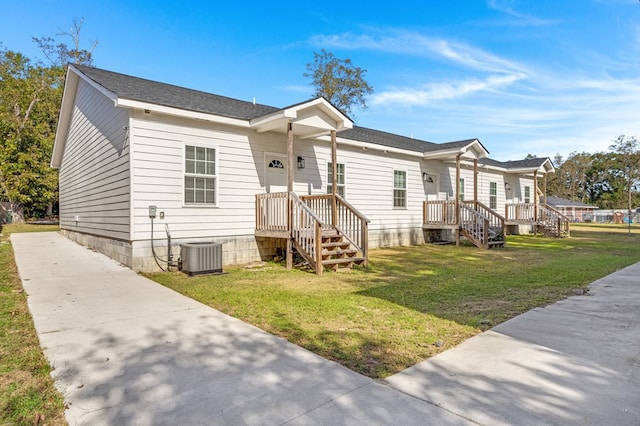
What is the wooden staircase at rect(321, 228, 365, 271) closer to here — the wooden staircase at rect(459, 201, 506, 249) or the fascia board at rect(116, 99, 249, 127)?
the fascia board at rect(116, 99, 249, 127)

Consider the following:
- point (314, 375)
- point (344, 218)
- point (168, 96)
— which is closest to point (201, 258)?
point (168, 96)

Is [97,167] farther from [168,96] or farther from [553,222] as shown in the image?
[553,222]

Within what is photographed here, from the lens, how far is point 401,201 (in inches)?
528

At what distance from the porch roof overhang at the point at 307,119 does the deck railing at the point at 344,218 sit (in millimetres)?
1683

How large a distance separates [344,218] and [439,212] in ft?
17.2

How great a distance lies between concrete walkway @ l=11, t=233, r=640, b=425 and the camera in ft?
7.37

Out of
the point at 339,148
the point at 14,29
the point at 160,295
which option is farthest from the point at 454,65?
the point at 14,29

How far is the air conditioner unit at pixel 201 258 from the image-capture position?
24.2 ft

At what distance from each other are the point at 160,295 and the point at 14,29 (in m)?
26.5

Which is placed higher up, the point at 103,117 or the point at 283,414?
the point at 103,117

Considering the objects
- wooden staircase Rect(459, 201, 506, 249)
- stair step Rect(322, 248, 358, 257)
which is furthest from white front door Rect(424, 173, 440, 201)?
stair step Rect(322, 248, 358, 257)

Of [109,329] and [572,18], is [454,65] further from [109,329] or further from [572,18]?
[109,329]

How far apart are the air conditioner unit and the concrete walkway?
2776 millimetres

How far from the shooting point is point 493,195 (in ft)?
58.7
